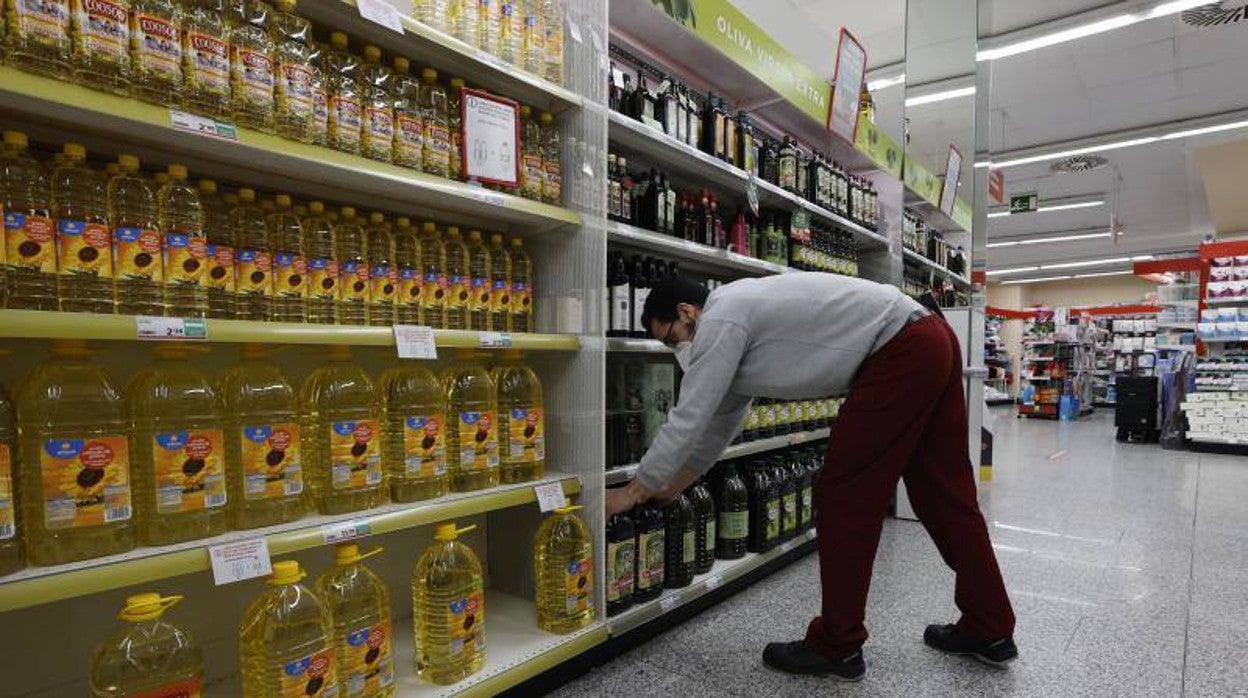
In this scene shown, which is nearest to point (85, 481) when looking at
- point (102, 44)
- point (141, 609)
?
point (141, 609)

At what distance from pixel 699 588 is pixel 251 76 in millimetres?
2321

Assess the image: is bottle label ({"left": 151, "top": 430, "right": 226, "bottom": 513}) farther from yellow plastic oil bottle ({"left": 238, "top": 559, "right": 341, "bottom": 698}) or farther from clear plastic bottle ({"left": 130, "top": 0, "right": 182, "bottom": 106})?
clear plastic bottle ({"left": 130, "top": 0, "right": 182, "bottom": 106})

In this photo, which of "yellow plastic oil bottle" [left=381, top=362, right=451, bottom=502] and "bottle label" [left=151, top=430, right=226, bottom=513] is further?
"yellow plastic oil bottle" [left=381, top=362, right=451, bottom=502]

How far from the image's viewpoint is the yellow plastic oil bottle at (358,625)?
165 cm

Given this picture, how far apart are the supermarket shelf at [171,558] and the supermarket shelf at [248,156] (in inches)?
34.1

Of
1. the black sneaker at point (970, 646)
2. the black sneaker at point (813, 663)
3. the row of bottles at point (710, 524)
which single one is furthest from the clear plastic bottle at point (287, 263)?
the black sneaker at point (970, 646)

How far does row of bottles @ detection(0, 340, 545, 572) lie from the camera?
1314 millimetres

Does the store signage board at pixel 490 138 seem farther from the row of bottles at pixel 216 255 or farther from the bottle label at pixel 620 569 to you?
the bottle label at pixel 620 569

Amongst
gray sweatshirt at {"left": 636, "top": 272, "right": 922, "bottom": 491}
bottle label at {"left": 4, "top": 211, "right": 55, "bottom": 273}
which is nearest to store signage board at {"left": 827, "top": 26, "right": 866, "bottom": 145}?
gray sweatshirt at {"left": 636, "top": 272, "right": 922, "bottom": 491}

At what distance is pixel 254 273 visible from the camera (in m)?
1.64

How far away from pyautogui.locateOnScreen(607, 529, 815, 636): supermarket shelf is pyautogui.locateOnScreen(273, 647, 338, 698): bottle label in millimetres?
983

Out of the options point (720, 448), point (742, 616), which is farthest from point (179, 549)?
point (742, 616)

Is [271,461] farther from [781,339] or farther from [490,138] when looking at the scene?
[781,339]

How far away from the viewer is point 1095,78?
7.54m
